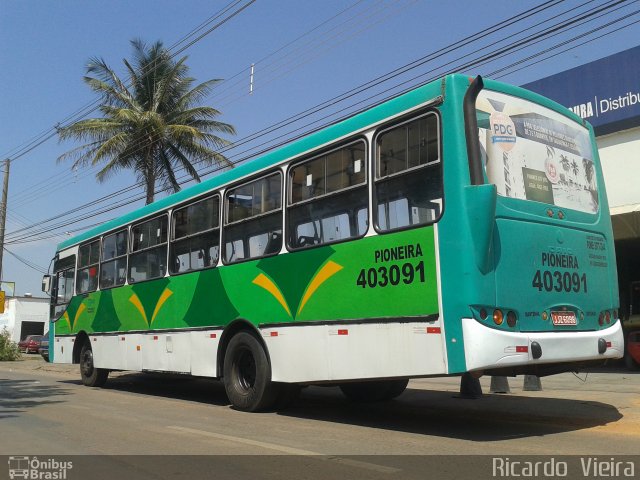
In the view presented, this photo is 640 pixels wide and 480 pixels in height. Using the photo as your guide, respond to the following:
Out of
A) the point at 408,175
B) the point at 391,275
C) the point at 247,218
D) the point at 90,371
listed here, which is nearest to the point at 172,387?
the point at 90,371

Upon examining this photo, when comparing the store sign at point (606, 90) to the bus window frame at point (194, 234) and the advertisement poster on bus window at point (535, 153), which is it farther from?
the bus window frame at point (194, 234)

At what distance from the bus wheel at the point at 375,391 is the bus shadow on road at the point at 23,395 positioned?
5.04 metres

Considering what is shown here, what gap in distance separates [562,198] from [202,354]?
5.76 m

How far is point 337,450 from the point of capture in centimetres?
625

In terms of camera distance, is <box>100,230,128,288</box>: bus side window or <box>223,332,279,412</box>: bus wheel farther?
<box>100,230,128,288</box>: bus side window

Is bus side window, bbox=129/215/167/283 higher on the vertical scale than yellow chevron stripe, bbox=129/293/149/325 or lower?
higher

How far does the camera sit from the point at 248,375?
9.21 metres

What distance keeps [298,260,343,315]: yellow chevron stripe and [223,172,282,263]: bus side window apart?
0.89 m

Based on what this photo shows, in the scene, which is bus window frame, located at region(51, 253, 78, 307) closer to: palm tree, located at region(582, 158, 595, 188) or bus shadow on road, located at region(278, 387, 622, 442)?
bus shadow on road, located at region(278, 387, 622, 442)

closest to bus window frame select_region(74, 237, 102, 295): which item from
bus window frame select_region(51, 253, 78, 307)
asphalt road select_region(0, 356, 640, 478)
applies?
bus window frame select_region(51, 253, 78, 307)

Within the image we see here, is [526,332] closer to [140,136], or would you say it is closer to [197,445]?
[197,445]

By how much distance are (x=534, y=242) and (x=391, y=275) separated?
150 cm

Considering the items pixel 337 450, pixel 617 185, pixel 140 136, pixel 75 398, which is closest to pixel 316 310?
pixel 337 450

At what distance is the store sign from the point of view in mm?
15281
